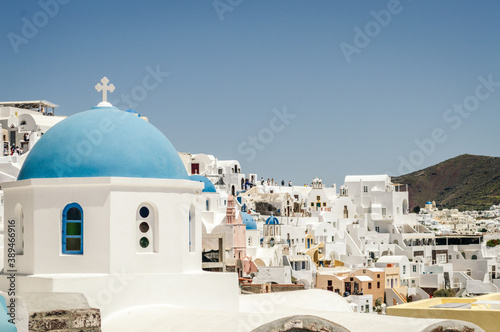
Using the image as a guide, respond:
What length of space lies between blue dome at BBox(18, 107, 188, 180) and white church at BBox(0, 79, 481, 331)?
0.02 meters

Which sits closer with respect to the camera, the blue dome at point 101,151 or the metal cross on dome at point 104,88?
the blue dome at point 101,151

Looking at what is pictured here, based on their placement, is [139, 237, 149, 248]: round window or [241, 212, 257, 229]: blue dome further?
[241, 212, 257, 229]: blue dome

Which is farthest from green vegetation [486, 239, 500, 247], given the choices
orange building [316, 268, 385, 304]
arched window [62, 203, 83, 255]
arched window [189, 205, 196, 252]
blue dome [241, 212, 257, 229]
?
arched window [62, 203, 83, 255]

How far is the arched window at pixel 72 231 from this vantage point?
11.9 meters

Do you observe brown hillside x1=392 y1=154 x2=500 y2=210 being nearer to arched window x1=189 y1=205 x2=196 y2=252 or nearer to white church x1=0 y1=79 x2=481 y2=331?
arched window x1=189 y1=205 x2=196 y2=252

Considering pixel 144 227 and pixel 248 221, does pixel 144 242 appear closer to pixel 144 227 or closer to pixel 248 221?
pixel 144 227

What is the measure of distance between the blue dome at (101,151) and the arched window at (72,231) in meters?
0.60

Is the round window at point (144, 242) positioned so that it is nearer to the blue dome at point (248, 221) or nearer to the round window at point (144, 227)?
the round window at point (144, 227)

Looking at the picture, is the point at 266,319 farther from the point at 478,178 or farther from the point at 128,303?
the point at 478,178

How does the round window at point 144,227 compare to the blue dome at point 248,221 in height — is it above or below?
above

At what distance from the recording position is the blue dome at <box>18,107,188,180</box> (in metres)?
12.0

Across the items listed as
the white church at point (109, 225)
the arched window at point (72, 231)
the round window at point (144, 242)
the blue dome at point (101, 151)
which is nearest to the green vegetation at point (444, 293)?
the white church at point (109, 225)

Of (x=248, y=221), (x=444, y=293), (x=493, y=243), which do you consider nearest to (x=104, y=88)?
(x=248, y=221)

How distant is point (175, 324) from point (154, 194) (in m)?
2.55
